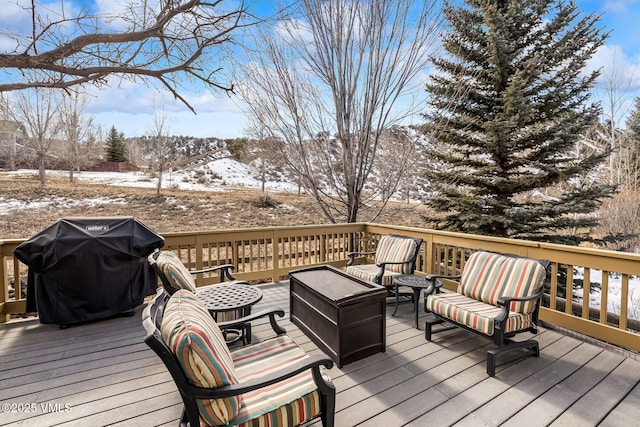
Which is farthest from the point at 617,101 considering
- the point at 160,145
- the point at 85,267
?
the point at 160,145

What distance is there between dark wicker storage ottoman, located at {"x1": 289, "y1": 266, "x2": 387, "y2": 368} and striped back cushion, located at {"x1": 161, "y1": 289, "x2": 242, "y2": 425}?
1.21 meters

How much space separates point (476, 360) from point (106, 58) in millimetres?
5404

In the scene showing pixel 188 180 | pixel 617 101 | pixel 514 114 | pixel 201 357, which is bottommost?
pixel 201 357

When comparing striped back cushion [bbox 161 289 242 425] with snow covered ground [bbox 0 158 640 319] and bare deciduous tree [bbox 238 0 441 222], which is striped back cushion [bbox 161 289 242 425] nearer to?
bare deciduous tree [bbox 238 0 441 222]

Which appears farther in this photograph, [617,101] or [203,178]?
[203,178]

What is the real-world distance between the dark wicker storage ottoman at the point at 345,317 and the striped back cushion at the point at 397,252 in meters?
1.23

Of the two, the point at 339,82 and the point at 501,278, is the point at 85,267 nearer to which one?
the point at 501,278

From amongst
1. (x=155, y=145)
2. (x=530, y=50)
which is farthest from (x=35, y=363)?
(x=155, y=145)

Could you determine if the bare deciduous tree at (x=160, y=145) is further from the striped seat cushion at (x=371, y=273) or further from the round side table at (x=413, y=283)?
the round side table at (x=413, y=283)

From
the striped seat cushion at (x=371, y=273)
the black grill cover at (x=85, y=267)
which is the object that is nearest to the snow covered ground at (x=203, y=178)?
the striped seat cushion at (x=371, y=273)

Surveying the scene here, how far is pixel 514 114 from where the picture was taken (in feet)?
18.4

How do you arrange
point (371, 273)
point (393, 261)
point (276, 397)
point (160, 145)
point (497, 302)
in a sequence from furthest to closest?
point (160, 145) → point (393, 261) → point (371, 273) → point (497, 302) → point (276, 397)

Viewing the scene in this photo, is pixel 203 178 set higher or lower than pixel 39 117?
lower

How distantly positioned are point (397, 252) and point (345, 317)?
1896 millimetres
